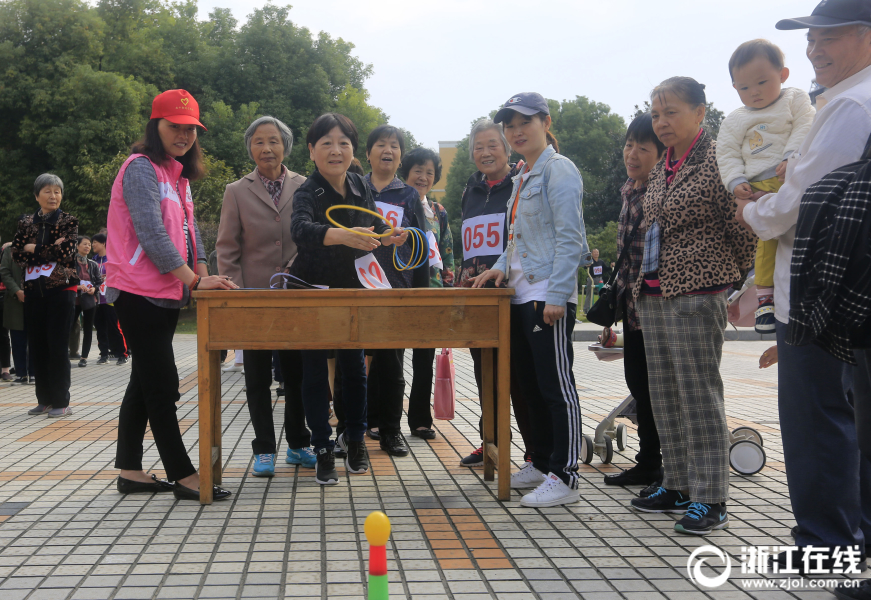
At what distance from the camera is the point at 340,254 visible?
173 inches

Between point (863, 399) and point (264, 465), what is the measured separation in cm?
321

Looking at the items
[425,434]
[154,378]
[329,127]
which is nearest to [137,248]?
[154,378]

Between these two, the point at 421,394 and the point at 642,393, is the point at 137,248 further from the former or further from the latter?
the point at 642,393

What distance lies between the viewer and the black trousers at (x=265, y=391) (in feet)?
14.7

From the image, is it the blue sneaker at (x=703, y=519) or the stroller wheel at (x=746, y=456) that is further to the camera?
the stroller wheel at (x=746, y=456)

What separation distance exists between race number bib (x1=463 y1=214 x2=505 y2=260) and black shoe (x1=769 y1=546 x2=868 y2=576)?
236 centimetres

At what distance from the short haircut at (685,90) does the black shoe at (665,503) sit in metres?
1.96

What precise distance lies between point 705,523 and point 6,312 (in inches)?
338

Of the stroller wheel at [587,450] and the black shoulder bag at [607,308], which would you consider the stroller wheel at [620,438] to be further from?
the black shoulder bag at [607,308]

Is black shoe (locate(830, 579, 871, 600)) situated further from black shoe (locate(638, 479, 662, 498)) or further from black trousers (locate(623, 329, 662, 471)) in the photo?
black trousers (locate(623, 329, 662, 471))

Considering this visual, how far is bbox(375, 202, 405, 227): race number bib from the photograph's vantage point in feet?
16.5

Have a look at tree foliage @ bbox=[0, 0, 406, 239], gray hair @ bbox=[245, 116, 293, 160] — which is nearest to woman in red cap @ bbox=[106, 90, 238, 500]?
gray hair @ bbox=[245, 116, 293, 160]

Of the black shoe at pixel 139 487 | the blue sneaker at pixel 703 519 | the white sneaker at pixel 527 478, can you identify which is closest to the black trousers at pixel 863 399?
the blue sneaker at pixel 703 519

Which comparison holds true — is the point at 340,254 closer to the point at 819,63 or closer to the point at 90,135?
the point at 819,63
